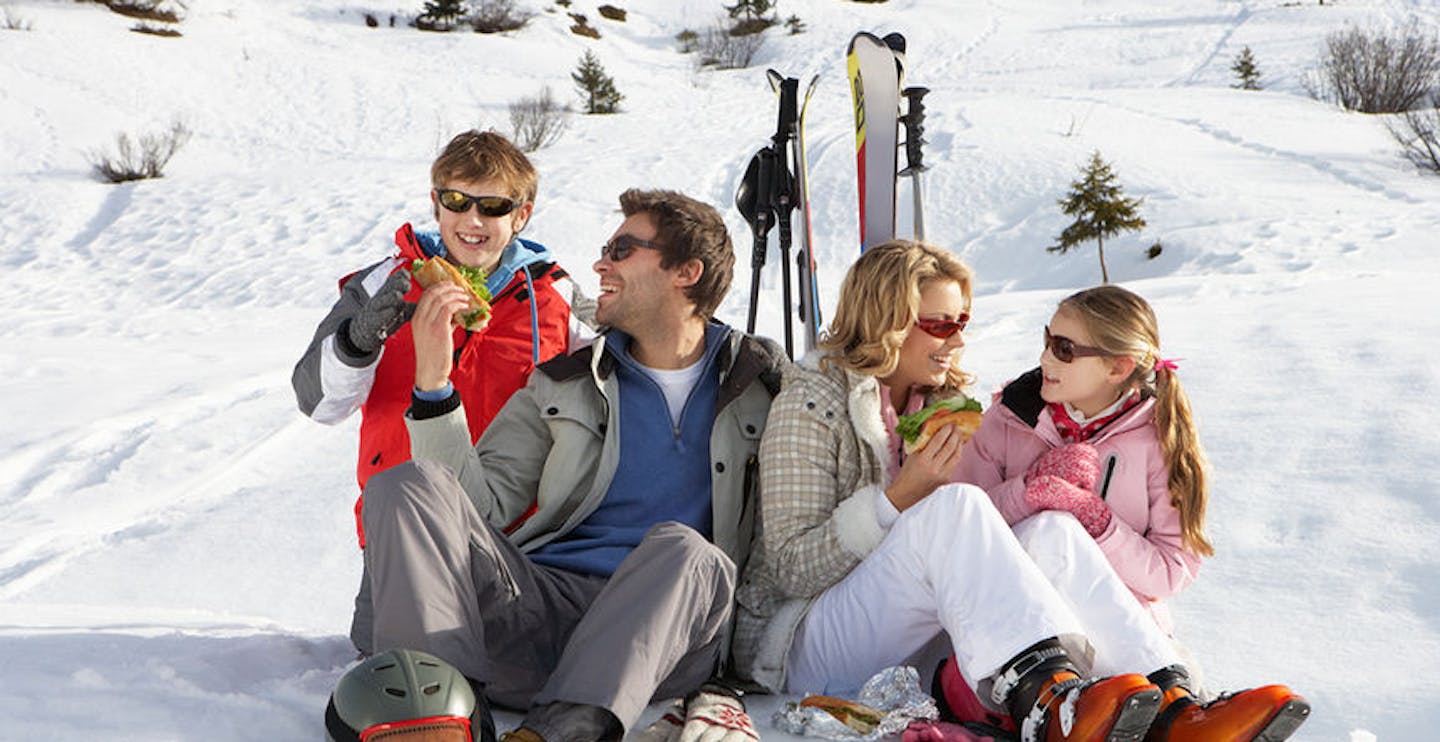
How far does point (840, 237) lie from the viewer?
1220 cm

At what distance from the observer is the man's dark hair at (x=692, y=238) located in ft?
8.97

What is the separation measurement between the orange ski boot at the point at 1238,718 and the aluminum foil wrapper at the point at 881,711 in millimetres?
506

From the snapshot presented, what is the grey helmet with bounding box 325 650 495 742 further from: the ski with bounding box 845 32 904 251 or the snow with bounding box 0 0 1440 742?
the ski with bounding box 845 32 904 251

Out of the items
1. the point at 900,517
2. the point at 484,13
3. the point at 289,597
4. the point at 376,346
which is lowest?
the point at 289,597

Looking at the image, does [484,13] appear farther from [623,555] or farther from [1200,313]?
[623,555]

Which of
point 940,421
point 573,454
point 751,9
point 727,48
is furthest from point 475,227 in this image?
point 751,9

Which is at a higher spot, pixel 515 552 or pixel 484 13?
pixel 484 13

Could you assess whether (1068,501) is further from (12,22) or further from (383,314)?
(12,22)

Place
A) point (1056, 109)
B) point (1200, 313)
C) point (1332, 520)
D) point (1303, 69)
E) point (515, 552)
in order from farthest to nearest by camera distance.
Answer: point (1303, 69) → point (1056, 109) → point (1200, 313) → point (1332, 520) → point (515, 552)

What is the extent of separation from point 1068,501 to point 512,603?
3.97ft

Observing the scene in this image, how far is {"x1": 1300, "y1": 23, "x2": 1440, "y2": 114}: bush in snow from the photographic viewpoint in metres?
19.1

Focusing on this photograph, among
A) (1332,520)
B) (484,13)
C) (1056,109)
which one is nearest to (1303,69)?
(1056,109)

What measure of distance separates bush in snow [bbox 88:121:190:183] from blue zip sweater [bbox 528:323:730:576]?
42.7ft

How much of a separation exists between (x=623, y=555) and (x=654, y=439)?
0.91 feet
